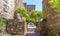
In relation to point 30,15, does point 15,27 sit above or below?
below

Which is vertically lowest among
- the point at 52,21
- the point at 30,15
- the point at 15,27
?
the point at 15,27

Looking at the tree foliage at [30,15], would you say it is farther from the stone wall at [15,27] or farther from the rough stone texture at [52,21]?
the rough stone texture at [52,21]

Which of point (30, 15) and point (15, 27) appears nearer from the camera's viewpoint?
point (15, 27)

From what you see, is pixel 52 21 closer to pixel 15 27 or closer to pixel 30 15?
pixel 15 27

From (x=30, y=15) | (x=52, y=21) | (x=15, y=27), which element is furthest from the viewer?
(x=30, y=15)

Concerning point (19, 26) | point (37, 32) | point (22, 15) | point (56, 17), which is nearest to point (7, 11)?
point (19, 26)

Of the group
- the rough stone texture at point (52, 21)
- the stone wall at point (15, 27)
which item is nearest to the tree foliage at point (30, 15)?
the stone wall at point (15, 27)

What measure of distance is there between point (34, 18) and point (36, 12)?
2.29ft

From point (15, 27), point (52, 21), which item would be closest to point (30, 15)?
point (15, 27)

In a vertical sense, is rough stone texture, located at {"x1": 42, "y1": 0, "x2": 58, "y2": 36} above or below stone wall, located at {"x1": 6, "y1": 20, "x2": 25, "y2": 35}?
above

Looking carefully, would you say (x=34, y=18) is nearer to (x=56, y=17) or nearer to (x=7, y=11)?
(x=7, y=11)

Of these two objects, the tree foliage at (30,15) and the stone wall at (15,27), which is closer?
the stone wall at (15,27)

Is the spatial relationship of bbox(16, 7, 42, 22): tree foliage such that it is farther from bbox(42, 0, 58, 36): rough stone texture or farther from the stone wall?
bbox(42, 0, 58, 36): rough stone texture

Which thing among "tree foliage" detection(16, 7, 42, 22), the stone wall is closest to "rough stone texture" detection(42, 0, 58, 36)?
the stone wall
